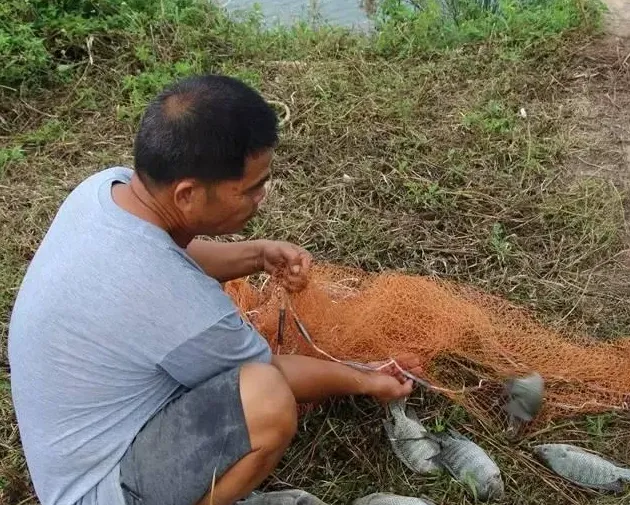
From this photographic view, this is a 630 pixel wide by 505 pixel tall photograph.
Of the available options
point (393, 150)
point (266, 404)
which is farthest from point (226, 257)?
point (393, 150)

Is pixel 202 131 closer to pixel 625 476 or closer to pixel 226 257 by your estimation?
pixel 226 257

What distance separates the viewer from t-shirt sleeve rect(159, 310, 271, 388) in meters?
2.12

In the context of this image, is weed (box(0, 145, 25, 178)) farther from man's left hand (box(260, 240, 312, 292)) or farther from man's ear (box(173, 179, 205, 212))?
man's ear (box(173, 179, 205, 212))

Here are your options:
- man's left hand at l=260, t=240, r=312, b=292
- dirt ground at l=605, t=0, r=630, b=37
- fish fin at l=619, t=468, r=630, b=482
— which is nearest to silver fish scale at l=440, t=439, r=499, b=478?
fish fin at l=619, t=468, r=630, b=482

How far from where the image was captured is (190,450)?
7.20ft

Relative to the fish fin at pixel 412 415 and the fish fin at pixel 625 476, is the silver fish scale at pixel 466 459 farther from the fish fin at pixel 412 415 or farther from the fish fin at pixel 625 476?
the fish fin at pixel 625 476

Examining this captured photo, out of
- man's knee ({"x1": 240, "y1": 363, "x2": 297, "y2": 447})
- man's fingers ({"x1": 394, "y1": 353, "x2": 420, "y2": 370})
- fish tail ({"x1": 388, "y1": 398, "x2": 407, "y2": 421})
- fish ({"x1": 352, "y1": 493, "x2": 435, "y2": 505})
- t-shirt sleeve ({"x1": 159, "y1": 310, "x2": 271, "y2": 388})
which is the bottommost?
fish ({"x1": 352, "y1": 493, "x2": 435, "y2": 505})

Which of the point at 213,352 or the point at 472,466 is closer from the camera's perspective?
the point at 213,352

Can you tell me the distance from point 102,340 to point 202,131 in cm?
61

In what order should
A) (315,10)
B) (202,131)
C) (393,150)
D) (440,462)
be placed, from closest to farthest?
(202,131) → (440,462) → (393,150) → (315,10)

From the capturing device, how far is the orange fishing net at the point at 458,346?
3.09 m

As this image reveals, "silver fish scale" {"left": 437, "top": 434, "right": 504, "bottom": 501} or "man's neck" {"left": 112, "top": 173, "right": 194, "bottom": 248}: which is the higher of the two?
"man's neck" {"left": 112, "top": 173, "right": 194, "bottom": 248}

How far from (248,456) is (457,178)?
245 cm

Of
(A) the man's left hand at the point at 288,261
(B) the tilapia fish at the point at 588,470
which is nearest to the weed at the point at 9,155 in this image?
(A) the man's left hand at the point at 288,261
